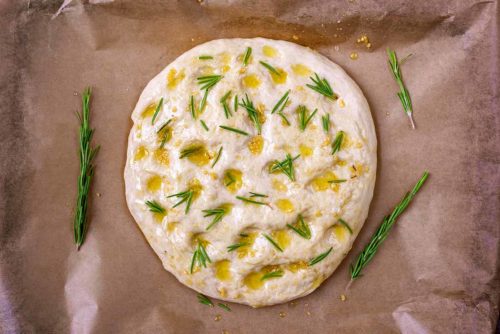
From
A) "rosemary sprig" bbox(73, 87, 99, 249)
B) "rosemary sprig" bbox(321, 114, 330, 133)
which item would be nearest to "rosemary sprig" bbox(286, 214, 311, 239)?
"rosemary sprig" bbox(321, 114, 330, 133)

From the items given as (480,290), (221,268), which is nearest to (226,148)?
(221,268)

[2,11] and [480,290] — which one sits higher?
[2,11]

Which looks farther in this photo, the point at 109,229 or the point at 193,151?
the point at 109,229

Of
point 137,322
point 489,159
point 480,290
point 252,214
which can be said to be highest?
point 489,159

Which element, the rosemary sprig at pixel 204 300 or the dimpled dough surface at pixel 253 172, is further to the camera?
the rosemary sprig at pixel 204 300

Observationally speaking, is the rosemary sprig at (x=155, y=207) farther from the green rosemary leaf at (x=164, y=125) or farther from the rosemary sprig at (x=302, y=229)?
the rosemary sprig at (x=302, y=229)

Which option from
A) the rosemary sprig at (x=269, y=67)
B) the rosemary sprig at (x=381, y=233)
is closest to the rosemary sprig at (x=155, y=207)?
the rosemary sprig at (x=269, y=67)

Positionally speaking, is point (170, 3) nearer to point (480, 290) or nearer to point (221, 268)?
point (221, 268)

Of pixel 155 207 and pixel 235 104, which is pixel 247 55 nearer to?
pixel 235 104
